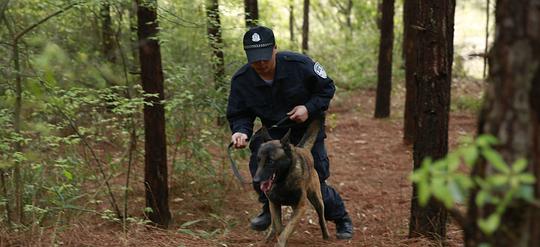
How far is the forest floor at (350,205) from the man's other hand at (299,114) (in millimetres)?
1226

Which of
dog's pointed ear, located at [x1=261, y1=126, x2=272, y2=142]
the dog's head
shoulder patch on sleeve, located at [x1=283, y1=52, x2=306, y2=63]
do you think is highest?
shoulder patch on sleeve, located at [x1=283, y1=52, x2=306, y2=63]

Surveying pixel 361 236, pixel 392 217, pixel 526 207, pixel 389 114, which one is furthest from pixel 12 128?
pixel 389 114

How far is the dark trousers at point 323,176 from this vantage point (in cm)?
602

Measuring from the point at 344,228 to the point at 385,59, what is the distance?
962 cm

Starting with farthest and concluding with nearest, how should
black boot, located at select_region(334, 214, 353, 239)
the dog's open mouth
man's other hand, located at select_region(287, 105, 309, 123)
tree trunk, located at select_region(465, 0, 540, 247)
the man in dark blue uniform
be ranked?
black boot, located at select_region(334, 214, 353, 239)
the man in dark blue uniform
man's other hand, located at select_region(287, 105, 309, 123)
the dog's open mouth
tree trunk, located at select_region(465, 0, 540, 247)

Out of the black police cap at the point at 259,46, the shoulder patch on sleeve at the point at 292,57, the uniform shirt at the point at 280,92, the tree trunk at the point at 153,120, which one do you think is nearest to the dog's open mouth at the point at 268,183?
the uniform shirt at the point at 280,92

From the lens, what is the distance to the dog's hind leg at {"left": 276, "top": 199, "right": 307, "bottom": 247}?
534 cm

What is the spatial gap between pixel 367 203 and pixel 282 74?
3.83 m

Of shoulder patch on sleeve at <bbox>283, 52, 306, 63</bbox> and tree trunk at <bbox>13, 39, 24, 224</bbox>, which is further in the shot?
shoulder patch on sleeve at <bbox>283, 52, 306, 63</bbox>

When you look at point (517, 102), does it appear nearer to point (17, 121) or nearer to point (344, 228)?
point (344, 228)

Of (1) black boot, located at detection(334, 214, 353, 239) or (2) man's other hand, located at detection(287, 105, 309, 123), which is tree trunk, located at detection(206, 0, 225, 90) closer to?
(2) man's other hand, located at detection(287, 105, 309, 123)

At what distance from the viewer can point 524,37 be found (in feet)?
7.30


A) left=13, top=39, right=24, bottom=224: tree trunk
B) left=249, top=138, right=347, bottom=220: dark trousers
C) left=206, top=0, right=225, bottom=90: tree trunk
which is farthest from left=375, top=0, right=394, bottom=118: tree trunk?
left=13, top=39, right=24, bottom=224: tree trunk

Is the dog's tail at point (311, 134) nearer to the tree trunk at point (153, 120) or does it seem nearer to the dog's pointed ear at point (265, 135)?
the dog's pointed ear at point (265, 135)
